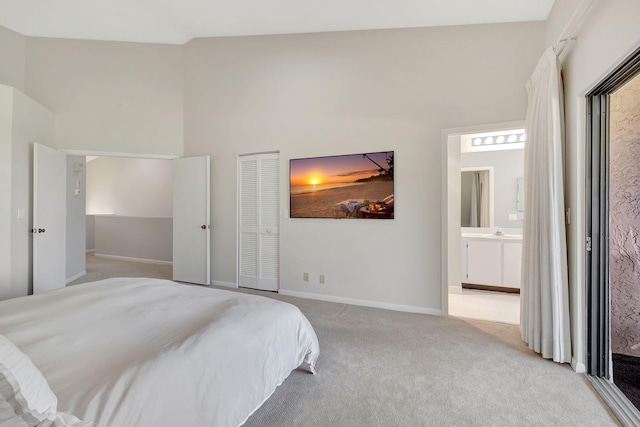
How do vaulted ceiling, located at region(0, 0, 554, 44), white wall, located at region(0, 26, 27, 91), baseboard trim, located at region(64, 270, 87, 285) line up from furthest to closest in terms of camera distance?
baseboard trim, located at region(64, 270, 87, 285)
white wall, located at region(0, 26, 27, 91)
vaulted ceiling, located at region(0, 0, 554, 44)

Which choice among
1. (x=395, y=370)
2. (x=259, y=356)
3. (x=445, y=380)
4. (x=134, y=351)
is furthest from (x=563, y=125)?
(x=134, y=351)

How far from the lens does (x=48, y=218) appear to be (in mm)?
3639

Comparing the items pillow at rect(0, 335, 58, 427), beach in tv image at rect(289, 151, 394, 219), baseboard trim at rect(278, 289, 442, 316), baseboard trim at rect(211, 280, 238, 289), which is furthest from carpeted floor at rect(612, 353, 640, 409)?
baseboard trim at rect(211, 280, 238, 289)

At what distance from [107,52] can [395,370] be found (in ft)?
17.7

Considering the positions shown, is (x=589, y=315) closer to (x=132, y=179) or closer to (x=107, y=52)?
(x=107, y=52)

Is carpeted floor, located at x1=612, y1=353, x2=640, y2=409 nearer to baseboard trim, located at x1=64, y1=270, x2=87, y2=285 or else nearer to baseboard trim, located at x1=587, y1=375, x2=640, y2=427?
baseboard trim, located at x1=587, y1=375, x2=640, y2=427

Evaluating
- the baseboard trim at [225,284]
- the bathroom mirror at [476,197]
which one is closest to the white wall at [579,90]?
the bathroom mirror at [476,197]

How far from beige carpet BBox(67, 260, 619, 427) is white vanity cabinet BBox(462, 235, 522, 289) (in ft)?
5.02

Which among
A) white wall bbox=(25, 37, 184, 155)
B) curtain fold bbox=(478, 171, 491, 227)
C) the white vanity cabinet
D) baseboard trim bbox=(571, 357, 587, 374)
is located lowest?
baseboard trim bbox=(571, 357, 587, 374)

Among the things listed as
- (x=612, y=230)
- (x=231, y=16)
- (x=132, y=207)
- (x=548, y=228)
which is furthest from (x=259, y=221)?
(x=132, y=207)

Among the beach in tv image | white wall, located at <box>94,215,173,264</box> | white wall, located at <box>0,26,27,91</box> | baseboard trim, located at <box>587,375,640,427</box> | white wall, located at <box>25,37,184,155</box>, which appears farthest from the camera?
white wall, located at <box>94,215,173,264</box>

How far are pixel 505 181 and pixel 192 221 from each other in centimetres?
485

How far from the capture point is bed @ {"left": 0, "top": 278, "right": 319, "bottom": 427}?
99 centimetres

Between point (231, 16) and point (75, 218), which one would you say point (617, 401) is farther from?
point (75, 218)
